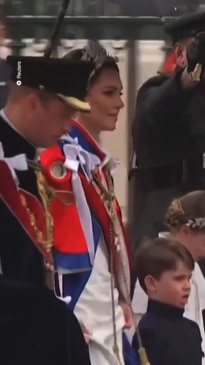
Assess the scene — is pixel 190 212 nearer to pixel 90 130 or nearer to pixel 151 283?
pixel 151 283

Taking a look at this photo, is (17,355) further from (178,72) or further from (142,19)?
(178,72)

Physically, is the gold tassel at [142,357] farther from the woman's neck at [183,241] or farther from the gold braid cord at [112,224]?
the woman's neck at [183,241]

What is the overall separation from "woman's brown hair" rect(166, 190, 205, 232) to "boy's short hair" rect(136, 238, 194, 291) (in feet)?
0.77

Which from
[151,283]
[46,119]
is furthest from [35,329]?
[151,283]

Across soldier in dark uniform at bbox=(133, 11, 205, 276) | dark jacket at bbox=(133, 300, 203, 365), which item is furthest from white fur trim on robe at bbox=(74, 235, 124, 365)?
soldier in dark uniform at bbox=(133, 11, 205, 276)

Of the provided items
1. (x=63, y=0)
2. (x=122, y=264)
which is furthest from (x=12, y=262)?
(x=122, y=264)

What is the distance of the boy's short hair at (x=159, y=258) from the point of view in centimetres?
348

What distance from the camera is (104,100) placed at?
10.7 ft

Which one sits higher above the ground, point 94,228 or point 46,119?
point 46,119

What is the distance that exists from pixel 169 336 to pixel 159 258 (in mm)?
246

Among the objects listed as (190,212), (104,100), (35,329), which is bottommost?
(190,212)

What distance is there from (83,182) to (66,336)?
1.05 m

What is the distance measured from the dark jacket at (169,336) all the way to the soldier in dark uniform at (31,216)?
30.9 inches

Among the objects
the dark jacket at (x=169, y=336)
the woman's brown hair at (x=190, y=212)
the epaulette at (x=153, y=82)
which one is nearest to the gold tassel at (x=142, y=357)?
the dark jacket at (x=169, y=336)
